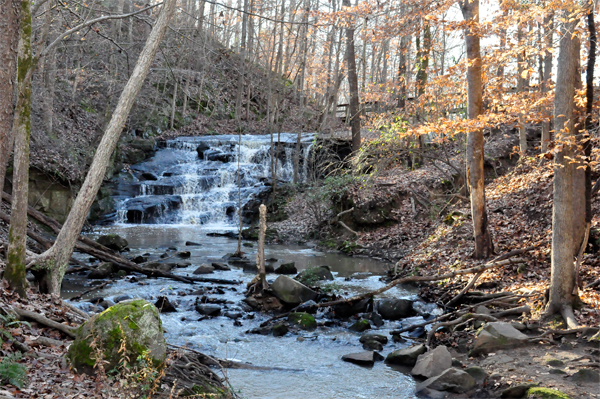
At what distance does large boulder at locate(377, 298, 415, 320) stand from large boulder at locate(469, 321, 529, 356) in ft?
8.08

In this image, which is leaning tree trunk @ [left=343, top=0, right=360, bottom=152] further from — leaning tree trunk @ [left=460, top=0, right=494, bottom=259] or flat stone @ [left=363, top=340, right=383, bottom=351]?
flat stone @ [left=363, top=340, right=383, bottom=351]

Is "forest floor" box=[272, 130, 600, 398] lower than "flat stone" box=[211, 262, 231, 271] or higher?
higher

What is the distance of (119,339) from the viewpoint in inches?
192

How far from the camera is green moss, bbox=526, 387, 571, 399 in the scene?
499 cm

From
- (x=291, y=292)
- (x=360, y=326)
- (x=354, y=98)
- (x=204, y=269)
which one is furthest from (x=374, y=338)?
(x=354, y=98)

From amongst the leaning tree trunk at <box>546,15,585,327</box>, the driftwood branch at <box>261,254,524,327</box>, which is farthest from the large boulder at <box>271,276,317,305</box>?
the leaning tree trunk at <box>546,15,585,327</box>

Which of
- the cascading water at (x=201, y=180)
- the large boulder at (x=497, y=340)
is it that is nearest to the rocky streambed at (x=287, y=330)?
the large boulder at (x=497, y=340)

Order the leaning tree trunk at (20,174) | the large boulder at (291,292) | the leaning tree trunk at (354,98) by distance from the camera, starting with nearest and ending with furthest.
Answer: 1. the leaning tree trunk at (20,174)
2. the large boulder at (291,292)
3. the leaning tree trunk at (354,98)

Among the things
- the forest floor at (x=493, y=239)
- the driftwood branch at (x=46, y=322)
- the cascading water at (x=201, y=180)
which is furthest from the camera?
the cascading water at (x=201, y=180)

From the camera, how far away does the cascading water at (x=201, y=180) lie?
2228 centimetres

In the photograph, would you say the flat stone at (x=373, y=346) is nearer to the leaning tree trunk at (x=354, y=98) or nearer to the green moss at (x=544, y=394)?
the green moss at (x=544, y=394)

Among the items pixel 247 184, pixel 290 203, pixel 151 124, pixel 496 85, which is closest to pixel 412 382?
pixel 496 85

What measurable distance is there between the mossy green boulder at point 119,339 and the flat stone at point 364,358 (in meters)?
3.20

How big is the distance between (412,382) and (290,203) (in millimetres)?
15804
